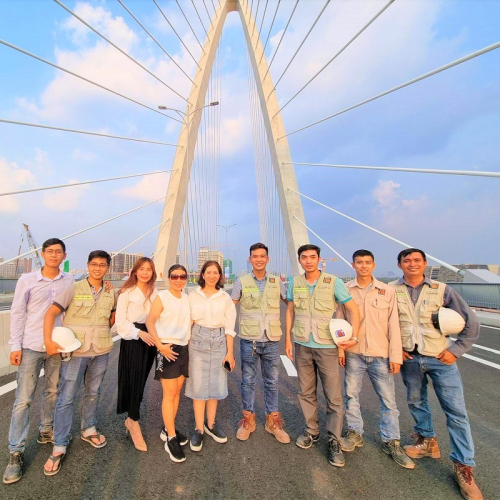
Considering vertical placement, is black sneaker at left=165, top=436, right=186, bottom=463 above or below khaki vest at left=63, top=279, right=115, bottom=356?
below

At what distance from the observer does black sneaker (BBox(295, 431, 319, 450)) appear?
2.54 meters

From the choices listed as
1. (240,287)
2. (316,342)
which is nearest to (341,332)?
(316,342)

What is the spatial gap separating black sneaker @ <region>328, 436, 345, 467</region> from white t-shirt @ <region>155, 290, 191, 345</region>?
1486mm

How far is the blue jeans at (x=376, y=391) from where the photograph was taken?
2.44m

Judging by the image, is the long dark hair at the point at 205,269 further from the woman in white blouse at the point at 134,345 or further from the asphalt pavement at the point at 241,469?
the asphalt pavement at the point at 241,469

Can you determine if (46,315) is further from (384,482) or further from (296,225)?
(296,225)

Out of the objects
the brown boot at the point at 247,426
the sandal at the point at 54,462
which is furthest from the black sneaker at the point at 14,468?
the brown boot at the point at 247,426

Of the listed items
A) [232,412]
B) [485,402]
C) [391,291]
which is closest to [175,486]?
[232,412]

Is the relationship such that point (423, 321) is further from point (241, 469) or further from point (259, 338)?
point (241, 469)

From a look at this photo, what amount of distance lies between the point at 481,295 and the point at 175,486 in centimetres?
1386

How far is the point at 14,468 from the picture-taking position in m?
2.12

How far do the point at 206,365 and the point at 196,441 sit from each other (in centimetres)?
61

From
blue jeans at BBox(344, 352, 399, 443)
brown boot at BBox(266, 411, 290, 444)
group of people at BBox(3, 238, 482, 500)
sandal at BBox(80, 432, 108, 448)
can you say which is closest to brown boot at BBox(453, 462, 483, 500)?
group of people at BBox(3, 238, 482, 500)

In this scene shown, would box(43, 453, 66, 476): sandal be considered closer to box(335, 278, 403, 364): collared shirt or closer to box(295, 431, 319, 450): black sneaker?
box(295, 431, 319, 450): black sneaker
